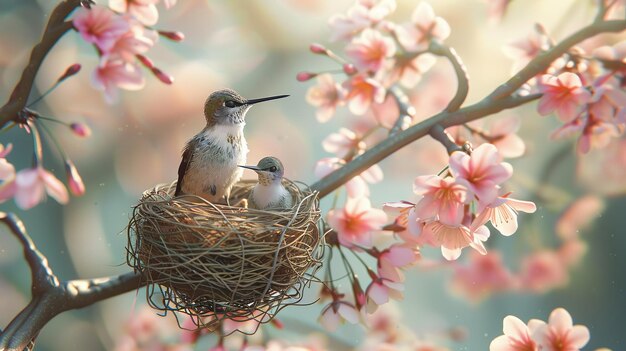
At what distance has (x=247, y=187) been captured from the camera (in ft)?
4.55

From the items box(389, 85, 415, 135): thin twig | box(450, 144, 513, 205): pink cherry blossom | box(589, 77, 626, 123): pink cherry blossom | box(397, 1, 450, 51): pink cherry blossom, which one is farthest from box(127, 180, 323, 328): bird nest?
box(589, 77, 626, 123): pink cherry blossom

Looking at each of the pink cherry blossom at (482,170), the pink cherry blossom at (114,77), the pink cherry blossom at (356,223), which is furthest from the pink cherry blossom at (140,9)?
the pink cherry blossom at (482,170)

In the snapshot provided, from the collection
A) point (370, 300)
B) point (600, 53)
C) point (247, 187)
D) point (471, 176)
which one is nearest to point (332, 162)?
point (247, 187)

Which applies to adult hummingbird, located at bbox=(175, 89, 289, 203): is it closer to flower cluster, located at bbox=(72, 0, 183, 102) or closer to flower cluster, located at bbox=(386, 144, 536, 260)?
flower cluster, located at bbox=(72, 0, 183, 102)

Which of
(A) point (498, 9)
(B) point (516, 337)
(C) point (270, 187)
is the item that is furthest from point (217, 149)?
(A) point (498, 9)

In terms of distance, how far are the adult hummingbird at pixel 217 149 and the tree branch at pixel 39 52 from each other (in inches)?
13.1

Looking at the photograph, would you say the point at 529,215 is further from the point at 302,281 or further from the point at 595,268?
the point at 302,281

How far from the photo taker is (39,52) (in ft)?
3.90

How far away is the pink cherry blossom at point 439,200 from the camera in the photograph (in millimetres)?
1084

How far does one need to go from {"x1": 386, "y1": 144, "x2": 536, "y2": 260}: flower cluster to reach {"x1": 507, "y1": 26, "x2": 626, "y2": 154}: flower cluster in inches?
14.4

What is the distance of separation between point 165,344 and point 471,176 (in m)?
1.06

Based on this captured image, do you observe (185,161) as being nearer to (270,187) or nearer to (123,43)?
(270,187)

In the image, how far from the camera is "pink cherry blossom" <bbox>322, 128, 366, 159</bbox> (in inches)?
60.8

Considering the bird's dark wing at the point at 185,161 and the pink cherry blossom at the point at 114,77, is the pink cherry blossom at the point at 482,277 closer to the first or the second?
the bird's dark wing at the point at 185,161
